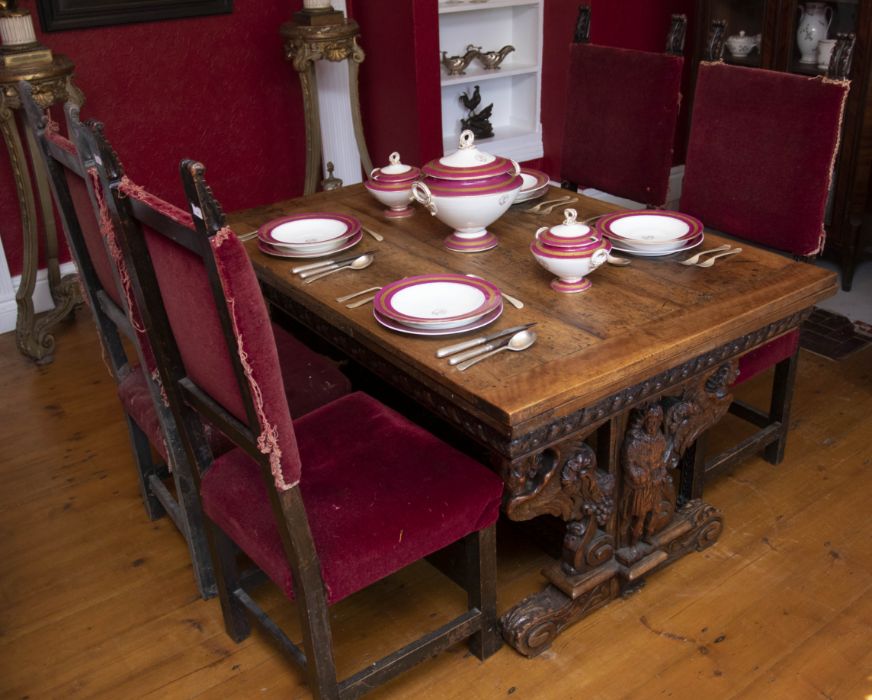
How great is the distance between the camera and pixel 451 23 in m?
3.95

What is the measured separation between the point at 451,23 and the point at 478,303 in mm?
2548

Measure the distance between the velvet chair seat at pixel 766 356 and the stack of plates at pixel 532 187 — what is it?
638mm

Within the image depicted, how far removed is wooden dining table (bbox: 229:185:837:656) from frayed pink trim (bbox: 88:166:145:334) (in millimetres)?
341

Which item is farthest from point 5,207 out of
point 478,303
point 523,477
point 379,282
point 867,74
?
point 867,74

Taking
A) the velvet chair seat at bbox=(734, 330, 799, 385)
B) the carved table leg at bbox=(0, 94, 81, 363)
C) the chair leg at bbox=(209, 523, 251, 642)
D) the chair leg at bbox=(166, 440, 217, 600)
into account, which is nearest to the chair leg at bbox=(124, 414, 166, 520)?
the chair leg at bbox=(166, 440, 217, 600)

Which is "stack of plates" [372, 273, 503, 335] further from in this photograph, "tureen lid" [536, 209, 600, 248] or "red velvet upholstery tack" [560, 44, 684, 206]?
"red velvet upholstery tack" [560, 44, 684, 206]

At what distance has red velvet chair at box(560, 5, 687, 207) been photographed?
2494 mm

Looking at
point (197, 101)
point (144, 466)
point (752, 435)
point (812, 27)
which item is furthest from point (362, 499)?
point (812, 27)

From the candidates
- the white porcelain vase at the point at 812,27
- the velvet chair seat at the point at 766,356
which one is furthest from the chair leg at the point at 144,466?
the white porcelain vase at the point at 812,27

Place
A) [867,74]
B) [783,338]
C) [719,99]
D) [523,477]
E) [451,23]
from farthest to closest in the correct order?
1. [451,23]
2. [867,74]
3. [719,99]
4. [783,338]
5. [523,477]

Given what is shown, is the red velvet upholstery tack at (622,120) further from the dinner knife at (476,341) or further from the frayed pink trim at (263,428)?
the frayed pink trim at (263,428)

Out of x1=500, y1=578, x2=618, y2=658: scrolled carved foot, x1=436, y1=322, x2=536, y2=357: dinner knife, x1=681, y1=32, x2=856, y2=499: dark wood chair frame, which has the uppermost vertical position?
x1=436, y1=322, x2=536, y2=357: dinner knife

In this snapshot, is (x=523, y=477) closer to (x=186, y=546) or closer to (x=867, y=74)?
(x=186, y=546)

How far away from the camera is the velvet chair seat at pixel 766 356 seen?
211 centimetres
